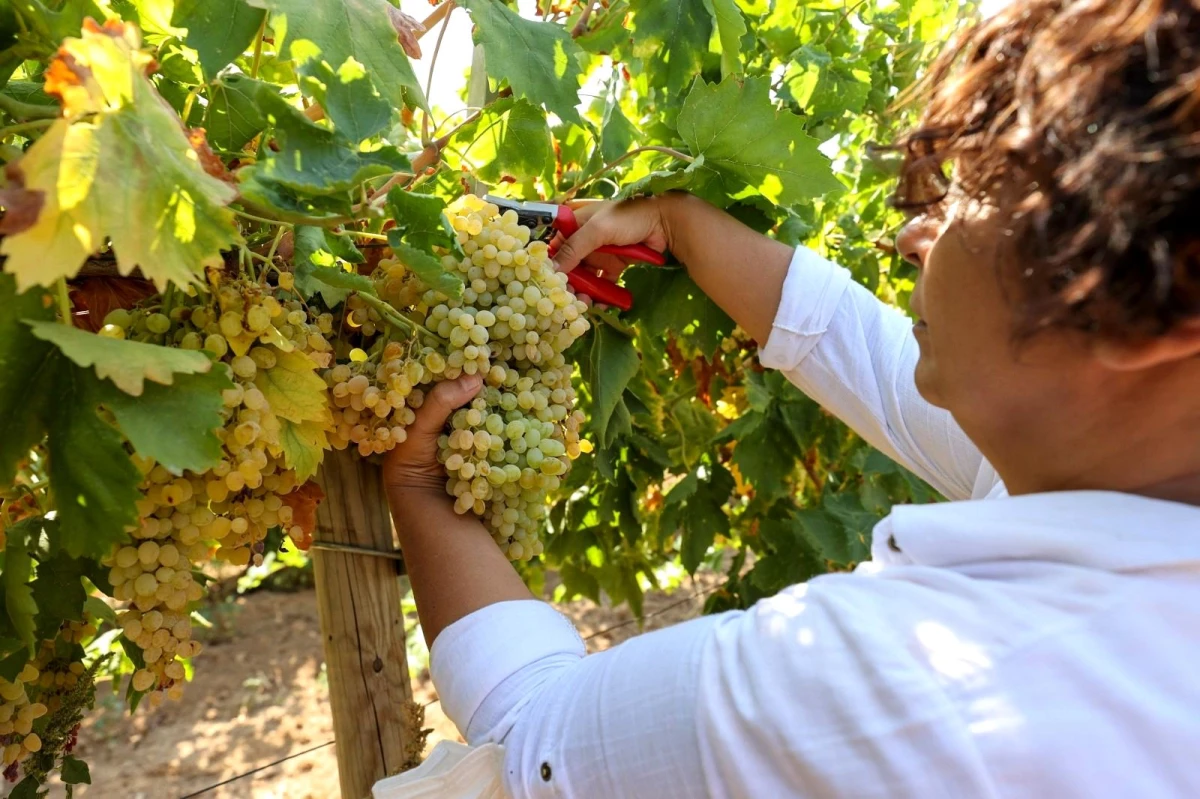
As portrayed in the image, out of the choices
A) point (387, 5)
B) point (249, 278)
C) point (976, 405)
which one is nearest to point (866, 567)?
point (976, 405)

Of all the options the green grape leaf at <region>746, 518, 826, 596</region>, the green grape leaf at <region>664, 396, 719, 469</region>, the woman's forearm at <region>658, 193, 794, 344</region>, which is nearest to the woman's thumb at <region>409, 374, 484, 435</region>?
the woman's forearm at <region>658, 193, 794, 344</region>

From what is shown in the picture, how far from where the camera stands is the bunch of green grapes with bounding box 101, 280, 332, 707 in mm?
1080

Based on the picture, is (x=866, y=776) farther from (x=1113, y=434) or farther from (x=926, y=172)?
(x=926, y=172)

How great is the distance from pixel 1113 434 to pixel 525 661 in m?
0.66

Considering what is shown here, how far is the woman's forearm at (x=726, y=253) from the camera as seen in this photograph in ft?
5.33

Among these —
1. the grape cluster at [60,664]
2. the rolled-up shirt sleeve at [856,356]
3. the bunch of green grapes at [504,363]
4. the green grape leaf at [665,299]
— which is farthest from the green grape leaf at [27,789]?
the rolled-up shirt sleeve at [856,356]

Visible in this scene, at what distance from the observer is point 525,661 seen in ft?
3.66

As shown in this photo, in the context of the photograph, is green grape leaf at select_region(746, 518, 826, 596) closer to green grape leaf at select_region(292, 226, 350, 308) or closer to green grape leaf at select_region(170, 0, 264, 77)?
green grape leaf at select_region(292, 226, 350, 308)

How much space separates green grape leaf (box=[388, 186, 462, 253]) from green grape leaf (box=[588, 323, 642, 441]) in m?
0.50

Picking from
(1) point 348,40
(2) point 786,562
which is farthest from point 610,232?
(2) point 786,562

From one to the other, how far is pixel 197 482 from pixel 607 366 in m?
0.79

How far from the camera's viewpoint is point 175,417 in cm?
95

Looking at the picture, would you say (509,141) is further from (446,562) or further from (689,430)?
(689,430)

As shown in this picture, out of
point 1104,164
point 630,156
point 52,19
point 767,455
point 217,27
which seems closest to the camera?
point 1104,164
